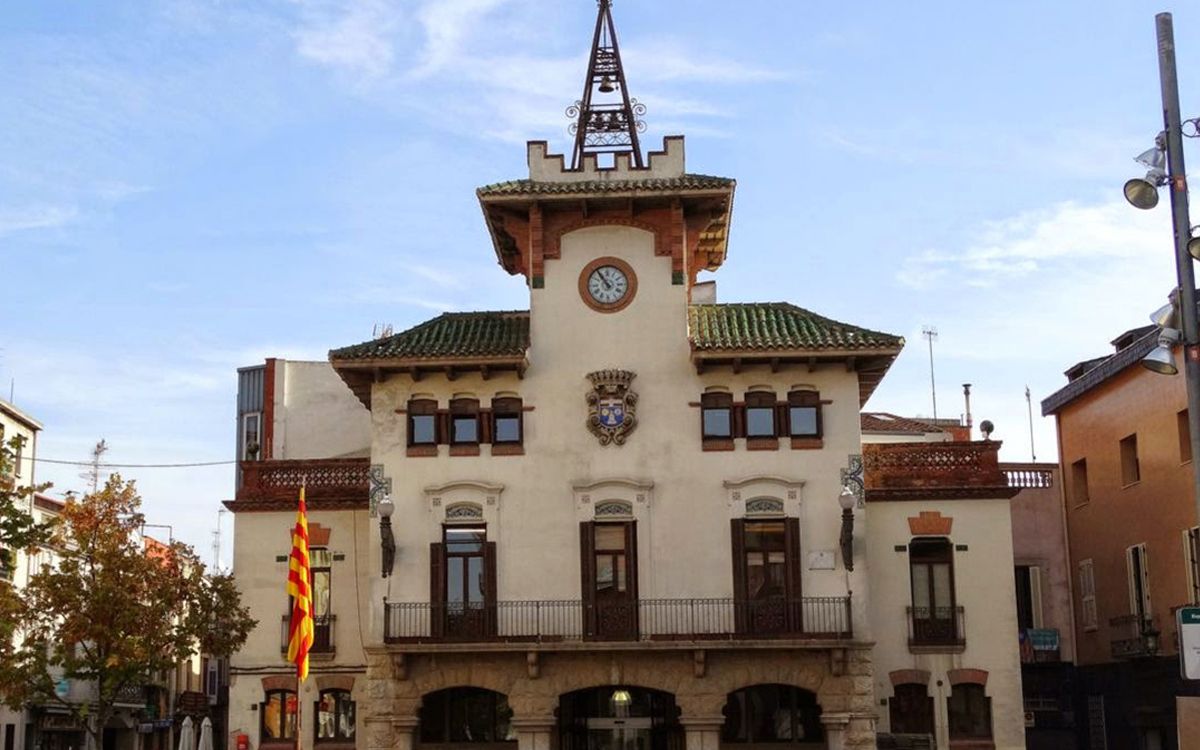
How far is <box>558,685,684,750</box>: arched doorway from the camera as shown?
116ft

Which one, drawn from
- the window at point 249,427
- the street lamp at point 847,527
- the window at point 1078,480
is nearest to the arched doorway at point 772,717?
the street lamp at point 847,527

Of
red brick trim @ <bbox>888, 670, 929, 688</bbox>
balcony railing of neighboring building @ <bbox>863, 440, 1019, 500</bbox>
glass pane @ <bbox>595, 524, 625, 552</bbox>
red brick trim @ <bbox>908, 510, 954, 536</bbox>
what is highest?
balcony railing of neighboring building @ <bbox>863, 440, 1019, 500</bbox>

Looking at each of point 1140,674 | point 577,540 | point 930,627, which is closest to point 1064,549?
point 1140,674

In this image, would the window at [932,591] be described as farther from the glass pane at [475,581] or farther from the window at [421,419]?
the window at [421,419]

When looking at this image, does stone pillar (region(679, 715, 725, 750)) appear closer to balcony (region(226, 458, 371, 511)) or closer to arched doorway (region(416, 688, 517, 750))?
arched doorway (region(416, 688, 517, 750))

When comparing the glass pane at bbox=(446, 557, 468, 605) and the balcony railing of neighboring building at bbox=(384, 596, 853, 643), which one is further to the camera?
the glass pane at bbox=(446, 557, 468, 605)

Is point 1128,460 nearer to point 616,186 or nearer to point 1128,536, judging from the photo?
point 1128,536

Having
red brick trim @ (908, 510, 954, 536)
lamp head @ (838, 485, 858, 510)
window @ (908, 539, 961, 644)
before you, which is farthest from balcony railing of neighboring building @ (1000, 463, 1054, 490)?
lamp head @ (838, 485, 858, 510)

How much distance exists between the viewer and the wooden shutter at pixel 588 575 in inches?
1348

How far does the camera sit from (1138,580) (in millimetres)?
38875

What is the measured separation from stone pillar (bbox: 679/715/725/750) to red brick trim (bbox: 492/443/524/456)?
23.1 feet

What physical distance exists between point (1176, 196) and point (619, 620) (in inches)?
795

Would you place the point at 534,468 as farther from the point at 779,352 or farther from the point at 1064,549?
the point at 1064,549

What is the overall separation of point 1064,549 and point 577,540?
51.6ft
